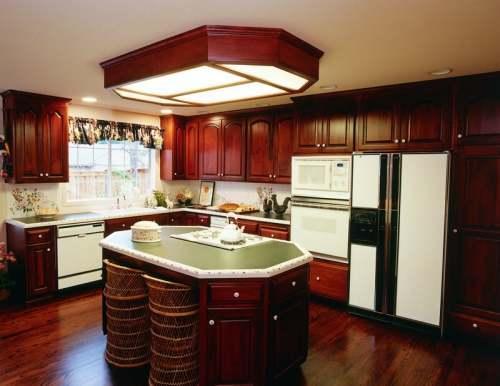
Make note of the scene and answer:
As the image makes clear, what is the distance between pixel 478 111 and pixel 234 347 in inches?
111

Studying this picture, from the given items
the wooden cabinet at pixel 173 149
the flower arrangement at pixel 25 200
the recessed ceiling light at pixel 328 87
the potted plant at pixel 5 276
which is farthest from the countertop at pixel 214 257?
the wooden cabinet at pixel 173 149

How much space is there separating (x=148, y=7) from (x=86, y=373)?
8.22 feet

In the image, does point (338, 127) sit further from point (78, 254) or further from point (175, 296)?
point (78, 254)

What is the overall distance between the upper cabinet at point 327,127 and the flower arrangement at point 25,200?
3.24 m

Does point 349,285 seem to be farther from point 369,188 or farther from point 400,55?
point 400,55

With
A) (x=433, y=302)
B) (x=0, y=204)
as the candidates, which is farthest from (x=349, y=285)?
(x=0, y=204)

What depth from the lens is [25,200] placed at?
14.7 feet

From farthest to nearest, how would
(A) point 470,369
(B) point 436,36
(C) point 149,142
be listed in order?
1. (C) point 149,142
2. (A) point 470,369
3. (B) point 436,36

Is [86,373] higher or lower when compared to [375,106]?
lower

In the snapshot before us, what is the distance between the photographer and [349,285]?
388cm

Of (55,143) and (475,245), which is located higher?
(55,143)

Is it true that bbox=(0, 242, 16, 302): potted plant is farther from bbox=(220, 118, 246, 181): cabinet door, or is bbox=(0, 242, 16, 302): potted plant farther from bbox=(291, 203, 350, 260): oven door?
bbox=(291, 203, 350, 260): oven door

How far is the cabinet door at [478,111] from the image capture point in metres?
3.13

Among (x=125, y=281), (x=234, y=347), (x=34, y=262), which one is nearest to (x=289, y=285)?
(x=234, y=347)
